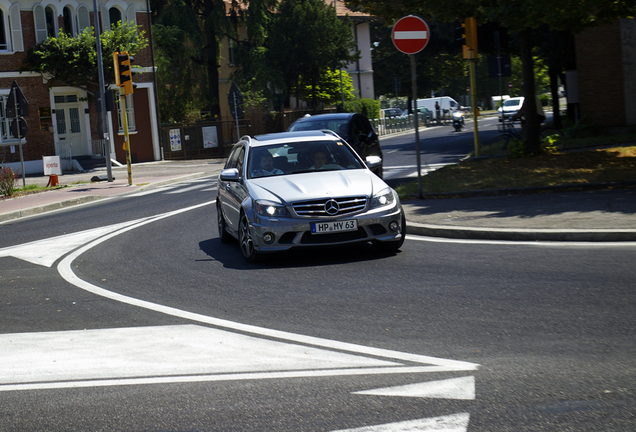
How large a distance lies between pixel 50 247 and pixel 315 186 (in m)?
5.04

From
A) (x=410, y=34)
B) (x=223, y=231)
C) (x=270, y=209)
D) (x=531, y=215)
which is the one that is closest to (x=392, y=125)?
(x=410, y=34)

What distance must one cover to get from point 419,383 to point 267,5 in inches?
1894

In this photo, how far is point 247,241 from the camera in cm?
935

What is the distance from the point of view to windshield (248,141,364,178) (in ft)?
33.0

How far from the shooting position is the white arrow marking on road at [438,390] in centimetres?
436

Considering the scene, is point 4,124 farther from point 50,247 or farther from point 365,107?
point 365,107

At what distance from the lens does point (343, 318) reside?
6.34 m

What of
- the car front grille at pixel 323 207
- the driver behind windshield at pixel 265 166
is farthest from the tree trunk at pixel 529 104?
the car front grille at pixel 323 207

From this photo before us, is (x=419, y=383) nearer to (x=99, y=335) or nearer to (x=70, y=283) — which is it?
(x=99, y=335)

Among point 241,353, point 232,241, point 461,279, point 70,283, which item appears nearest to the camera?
point 241,353

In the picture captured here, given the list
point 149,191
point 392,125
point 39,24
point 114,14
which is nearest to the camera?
point 149,191

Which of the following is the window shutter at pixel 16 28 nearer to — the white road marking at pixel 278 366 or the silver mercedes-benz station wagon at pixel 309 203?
the silver mercedes-benz station wagon at pixel 309 203

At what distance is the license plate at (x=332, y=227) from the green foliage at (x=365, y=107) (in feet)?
164

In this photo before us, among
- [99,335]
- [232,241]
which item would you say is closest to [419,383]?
[99,335]
